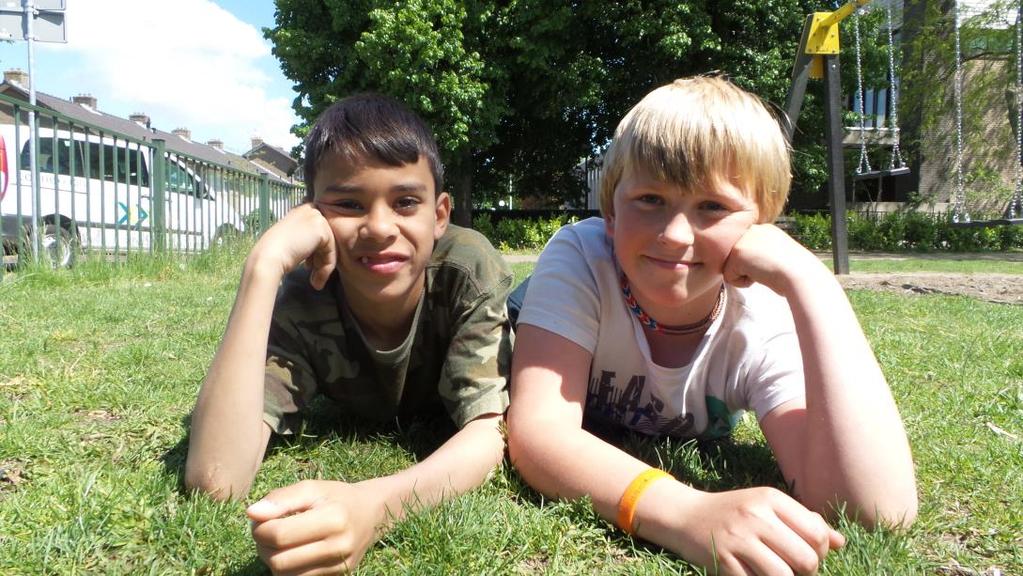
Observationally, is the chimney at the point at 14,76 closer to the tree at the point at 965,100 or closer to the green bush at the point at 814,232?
the green bush at the point at 814,232

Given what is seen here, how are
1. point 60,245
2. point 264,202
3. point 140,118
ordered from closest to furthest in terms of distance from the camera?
point 60,245, point 264,202, point 140,118

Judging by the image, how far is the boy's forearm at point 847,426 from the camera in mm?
1550

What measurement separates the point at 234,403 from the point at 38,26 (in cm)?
936

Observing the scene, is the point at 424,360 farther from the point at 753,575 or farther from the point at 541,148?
the point at 541,148

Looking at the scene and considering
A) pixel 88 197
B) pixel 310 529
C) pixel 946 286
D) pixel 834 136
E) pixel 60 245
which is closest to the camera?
pixel 310 529

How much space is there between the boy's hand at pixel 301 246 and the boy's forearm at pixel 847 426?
119cm

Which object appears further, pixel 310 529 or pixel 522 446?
pixel 522 446

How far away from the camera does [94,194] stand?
7.59 m

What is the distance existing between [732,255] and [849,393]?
1.37 ft

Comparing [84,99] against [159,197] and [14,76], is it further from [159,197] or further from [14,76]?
[159,197]

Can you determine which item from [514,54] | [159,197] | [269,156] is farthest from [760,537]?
[269,156]

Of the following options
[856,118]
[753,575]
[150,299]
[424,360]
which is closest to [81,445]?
[424,360]

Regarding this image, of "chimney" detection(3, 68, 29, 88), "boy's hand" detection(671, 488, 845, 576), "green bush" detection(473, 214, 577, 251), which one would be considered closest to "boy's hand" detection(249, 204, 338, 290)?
"boy's hand" detection(671, 488, 845, 576)

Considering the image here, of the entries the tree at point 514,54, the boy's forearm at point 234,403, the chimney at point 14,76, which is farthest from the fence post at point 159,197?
the chimney at point 14,76
